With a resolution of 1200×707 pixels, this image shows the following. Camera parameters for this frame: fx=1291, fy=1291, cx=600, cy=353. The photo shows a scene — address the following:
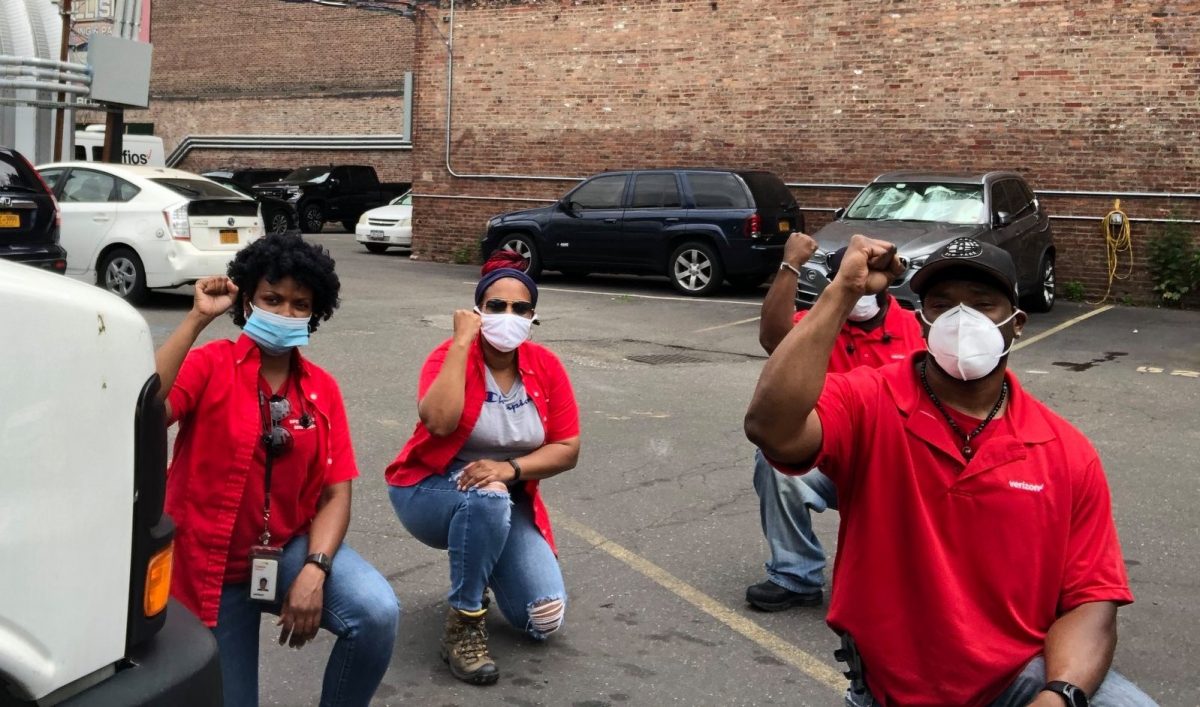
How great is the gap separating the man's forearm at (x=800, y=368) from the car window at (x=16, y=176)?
35.6ft

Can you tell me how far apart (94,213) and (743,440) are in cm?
846

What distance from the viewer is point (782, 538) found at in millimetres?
5324

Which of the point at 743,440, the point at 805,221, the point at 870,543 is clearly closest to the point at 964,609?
the point at 870,543

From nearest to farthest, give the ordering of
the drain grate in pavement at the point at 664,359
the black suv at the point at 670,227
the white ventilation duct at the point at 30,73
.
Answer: the drain grate in pavement at the point at 664,359 < the black suv at the point at 670,227 < the white ventilation duct at the point at 30,73

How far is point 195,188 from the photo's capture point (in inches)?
550

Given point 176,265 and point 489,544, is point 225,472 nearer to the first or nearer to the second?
point 489,544

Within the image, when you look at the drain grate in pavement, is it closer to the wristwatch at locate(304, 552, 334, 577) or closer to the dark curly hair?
the dark curly hair

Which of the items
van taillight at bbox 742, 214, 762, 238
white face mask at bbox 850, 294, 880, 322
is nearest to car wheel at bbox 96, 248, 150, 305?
van taillight at bbox 742, 214, 762, 238

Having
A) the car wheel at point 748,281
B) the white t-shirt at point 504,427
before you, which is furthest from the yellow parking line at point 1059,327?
the white t-shirt at point 504,427

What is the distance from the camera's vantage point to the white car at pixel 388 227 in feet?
76.2

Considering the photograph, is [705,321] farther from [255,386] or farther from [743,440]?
[255,386]

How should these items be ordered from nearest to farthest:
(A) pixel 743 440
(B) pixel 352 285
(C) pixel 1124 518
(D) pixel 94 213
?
1. (C) pixel 1124 518
2. (A) pixel 743 440
3. (D) pixel 94 213
4. (B) pixel 352 285

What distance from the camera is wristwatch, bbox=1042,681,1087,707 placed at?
2607 mm

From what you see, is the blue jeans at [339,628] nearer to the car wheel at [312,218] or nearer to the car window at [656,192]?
the car window at [656,192]
